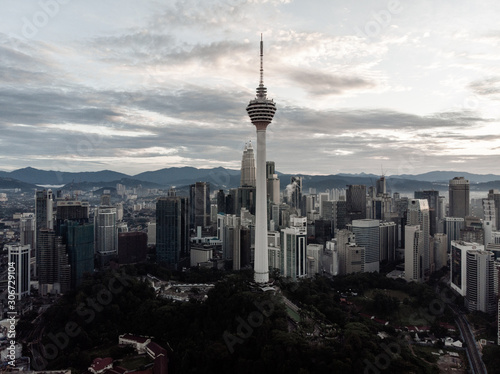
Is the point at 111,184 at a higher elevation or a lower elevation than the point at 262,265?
higher

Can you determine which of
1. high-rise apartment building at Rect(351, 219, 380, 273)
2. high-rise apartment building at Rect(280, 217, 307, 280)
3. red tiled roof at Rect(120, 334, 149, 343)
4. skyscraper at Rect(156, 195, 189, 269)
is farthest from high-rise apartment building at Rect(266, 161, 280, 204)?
red tiled roof at Rect(120, 334, 149, 343)

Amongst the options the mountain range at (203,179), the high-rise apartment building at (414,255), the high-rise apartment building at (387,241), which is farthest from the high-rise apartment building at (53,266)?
the mountain range at (203,179)

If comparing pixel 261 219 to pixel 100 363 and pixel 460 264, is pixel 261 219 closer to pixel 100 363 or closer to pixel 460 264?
pixel 100 363

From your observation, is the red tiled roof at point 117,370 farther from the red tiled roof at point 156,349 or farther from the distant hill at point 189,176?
the distant hill at point 189,176

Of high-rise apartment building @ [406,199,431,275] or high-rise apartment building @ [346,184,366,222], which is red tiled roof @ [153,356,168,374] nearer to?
high-rise apartment building @ [406,199,431,275]

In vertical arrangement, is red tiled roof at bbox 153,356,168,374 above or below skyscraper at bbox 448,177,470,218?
below

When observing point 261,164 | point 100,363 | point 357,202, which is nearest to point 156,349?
point 100,363
